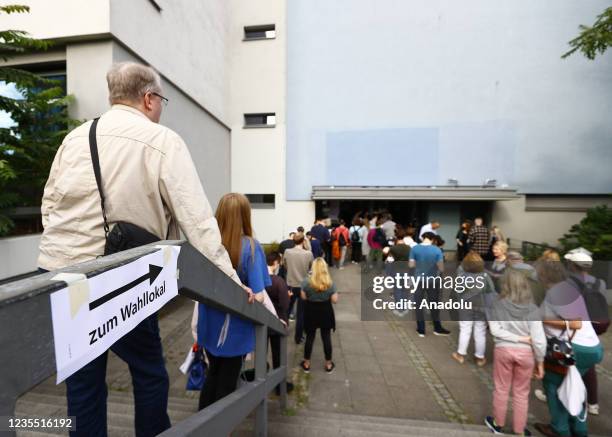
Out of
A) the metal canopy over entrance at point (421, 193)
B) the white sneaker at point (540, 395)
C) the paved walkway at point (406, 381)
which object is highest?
the metal canopy over entrance at point (421, 193)

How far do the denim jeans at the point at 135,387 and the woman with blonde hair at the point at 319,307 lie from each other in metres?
2.58

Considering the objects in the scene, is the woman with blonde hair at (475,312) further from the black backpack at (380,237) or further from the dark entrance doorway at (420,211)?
the dark entrance doorway at (420,211)

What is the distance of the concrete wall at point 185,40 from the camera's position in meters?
5.72

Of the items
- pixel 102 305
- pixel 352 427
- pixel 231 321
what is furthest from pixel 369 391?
pixel 102 305

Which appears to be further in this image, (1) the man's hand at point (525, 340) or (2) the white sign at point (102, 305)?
(1) the man's hand at point (525, 340)

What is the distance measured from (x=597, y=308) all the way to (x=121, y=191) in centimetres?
410

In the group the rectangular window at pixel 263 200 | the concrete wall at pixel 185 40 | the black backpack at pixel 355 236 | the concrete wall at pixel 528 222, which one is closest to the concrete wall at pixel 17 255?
the concrete wall at pixel 185 40

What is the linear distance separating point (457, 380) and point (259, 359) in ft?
10.0

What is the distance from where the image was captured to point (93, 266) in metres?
0.63

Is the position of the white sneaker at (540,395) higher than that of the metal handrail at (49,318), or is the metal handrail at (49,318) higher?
the metal handrail at (49,318)

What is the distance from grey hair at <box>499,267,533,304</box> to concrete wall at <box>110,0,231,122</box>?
7.31m

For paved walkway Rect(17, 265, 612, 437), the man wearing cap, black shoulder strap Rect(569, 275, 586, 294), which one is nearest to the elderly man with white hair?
paved walkway Rect(17, 265, 612, 437)

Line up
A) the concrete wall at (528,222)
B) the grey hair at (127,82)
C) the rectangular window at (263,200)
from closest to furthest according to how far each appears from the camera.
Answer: the grey hair at (127,82) < the concrete wall at (528,222) < the rectangular window at (263,200)

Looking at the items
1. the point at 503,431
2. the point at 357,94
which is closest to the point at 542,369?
the point at 503,431
